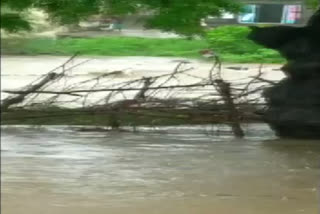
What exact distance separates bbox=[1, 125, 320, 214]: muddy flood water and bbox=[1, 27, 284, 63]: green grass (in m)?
0.69

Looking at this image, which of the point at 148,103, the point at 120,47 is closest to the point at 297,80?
the point at 148,103

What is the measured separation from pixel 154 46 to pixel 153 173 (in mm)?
3517

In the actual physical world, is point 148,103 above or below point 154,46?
below

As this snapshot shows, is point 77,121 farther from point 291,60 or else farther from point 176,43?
point 291,60

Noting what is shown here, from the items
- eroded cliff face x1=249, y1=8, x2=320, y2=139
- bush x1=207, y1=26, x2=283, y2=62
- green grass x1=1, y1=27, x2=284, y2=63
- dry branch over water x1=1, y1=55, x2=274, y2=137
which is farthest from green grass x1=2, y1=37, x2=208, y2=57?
eroded cliff face x1=249, y1=8, x2=320, y2=139

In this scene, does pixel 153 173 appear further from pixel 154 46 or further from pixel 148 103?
pixel 154 46

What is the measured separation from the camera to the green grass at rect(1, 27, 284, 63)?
5.90 m

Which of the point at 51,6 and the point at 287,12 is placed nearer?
the point at 51,6

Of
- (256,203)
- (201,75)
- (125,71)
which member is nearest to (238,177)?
(256,203)

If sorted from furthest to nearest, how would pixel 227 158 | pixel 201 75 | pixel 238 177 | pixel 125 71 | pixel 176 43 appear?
pixel 125 71 < pixel 201 75 < pixel 176 43 < pixel 227 158 < pixel 238 177

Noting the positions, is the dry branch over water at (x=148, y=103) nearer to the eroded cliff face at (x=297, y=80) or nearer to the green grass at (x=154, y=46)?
the green grass at (x=154, y=46)

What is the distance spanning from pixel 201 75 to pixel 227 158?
2.95m

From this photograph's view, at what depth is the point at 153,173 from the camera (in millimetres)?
6477

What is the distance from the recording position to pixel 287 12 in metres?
7.60
